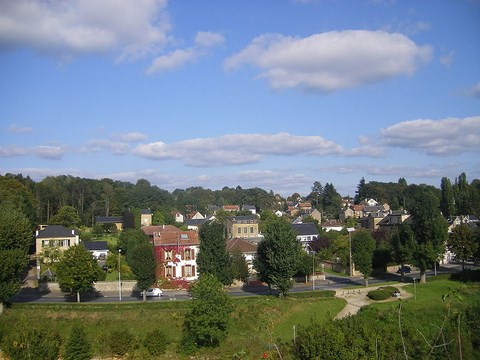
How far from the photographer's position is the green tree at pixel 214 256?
133 feet

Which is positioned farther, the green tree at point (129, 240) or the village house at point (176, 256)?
the green tree at point (129, 240)

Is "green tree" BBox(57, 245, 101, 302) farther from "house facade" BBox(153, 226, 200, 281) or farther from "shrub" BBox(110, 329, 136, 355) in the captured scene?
"house facade" BBox(153, 226, 200, 281)

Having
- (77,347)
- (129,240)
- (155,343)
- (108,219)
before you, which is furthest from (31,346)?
(108,219)

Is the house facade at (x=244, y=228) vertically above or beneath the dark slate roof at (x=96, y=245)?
above

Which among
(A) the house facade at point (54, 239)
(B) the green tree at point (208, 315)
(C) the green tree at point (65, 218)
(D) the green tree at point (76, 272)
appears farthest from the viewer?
(C) the green tree at point (65, 218)

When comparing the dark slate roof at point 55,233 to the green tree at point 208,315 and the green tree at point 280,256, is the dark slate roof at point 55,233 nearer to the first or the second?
the green tree at point 280,256

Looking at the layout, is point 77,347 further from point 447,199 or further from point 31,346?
point 447,199

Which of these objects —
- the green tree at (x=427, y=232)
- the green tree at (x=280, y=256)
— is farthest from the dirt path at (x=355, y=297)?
the green tree at (x=280, y=256)

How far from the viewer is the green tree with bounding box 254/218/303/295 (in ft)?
127

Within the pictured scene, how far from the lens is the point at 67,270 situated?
38438mm

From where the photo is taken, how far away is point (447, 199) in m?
90.5

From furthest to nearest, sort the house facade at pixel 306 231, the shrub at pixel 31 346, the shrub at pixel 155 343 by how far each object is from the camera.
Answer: the house facade at pixel 306 231 → the shrub at pixel 155 343 → the shrub at pixel 31 346

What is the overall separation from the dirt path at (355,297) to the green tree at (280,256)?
4.86 m

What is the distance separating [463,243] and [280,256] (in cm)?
2304
